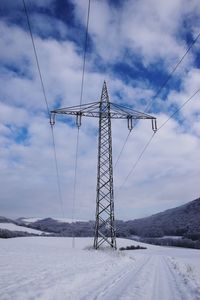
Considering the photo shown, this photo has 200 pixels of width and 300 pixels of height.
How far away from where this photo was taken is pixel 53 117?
27594mm

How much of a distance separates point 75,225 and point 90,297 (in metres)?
190

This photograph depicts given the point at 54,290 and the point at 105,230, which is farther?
the point at 105,230

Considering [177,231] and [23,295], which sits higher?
[177,231]


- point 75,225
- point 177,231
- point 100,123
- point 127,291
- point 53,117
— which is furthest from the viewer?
point 75,225

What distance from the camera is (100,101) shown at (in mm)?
30141

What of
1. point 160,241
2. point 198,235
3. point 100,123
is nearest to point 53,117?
point 100,123

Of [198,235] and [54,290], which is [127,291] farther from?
[198,235]

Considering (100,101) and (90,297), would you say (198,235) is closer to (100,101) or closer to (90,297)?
(100,101)

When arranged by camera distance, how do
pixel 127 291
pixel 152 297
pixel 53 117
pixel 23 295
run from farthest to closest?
pixel 53 117, pixel 127 291, pixel 152 297, pixel 23 295

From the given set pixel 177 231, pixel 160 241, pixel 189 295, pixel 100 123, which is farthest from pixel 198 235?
pixel 189 295

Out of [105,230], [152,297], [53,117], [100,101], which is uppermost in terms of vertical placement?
[100,101]

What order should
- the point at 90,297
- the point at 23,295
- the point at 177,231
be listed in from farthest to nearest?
the point at 177,231, the point at 90,297, the point at 23,295

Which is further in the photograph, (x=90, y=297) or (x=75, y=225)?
(x=75, y=225)

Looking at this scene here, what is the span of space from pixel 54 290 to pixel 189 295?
3899 millimetres
